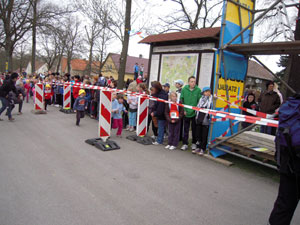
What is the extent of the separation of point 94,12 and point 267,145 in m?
15.6

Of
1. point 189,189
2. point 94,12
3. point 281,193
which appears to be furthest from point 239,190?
point 94,12

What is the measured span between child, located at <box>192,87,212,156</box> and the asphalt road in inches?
15.4

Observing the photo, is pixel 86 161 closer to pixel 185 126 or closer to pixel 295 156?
pixel 185 126

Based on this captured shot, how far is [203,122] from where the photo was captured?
238 inches

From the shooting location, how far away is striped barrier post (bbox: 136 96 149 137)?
295 inches

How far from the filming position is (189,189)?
4.10 meters

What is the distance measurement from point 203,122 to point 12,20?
22933 mm

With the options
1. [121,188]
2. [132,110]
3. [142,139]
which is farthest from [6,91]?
[121,188]

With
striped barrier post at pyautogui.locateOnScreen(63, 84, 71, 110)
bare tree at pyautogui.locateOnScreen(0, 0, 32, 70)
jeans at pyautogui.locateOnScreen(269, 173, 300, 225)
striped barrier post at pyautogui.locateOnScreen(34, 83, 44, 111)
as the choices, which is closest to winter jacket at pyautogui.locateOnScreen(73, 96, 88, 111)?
striped barrier post at pyautogui.locateOnScreen(34, 83, 44, 111)

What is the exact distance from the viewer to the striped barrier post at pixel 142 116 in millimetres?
7504

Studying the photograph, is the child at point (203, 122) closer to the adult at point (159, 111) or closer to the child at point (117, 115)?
the adult at point (159, 111)

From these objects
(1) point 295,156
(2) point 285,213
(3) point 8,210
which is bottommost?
(3) point 8,210

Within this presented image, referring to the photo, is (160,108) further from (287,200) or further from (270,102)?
(287,200)

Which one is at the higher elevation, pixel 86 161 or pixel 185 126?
pixel 185 126
